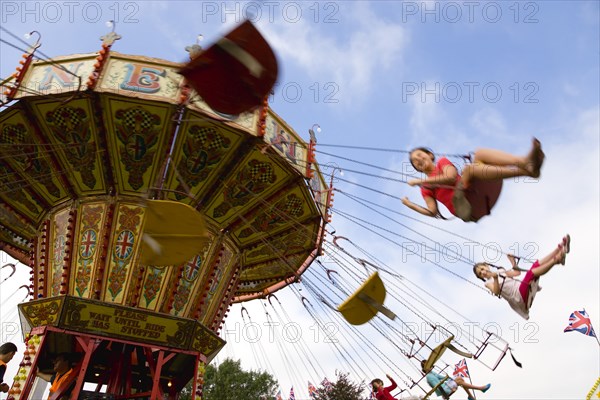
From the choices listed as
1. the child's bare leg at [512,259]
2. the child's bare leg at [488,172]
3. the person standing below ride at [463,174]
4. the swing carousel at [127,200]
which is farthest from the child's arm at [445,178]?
the swing carousel at [127,200]

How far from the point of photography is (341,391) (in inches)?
811

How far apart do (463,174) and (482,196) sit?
28 centimetres

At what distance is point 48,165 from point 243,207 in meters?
3.52

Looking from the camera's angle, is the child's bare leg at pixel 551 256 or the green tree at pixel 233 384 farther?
the green tree at pixel 233 384

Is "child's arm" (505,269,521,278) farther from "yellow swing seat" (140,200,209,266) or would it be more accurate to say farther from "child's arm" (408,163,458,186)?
"yellow swing seat" (140,200,209,266)

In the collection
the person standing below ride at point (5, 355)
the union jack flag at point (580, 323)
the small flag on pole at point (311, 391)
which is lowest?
the person standing below ride at point (5, 355)

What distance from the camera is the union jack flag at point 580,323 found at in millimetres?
11477

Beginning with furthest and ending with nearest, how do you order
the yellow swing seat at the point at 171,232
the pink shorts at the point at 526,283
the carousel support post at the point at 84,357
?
the carousel support post at the point at 84,357 < the yellow swing seat at the point at 171,232 < the pink shorts at the point at 526,283

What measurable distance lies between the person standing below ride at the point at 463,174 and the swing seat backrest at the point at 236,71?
182 cm

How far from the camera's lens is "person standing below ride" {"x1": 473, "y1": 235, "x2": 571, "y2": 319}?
453cm

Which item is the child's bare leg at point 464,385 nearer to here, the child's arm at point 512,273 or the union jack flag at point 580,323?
the child's arm at point 512,273

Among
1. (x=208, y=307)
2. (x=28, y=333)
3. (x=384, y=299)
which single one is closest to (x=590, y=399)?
(x=384, y=299)

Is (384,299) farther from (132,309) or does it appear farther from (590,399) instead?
(132,309)

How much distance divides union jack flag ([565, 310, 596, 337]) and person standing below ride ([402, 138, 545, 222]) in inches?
313
